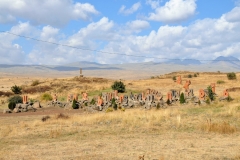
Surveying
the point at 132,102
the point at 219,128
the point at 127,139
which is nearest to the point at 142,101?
the point at 132,102

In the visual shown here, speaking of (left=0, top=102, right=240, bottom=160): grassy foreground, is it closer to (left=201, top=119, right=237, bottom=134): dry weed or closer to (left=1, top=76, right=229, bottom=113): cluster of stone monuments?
(left=201, top=119, right=237, bottom=134): dry weed

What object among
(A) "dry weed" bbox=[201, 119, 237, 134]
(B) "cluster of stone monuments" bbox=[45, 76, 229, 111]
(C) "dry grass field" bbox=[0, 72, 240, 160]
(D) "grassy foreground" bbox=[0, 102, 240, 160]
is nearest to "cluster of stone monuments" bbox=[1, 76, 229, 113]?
(B) "cluster of stone monuments" bbox=[45, 76, 229, 111]

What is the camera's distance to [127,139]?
49.9 ft

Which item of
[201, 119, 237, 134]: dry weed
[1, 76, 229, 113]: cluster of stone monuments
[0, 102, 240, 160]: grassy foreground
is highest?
[1, 76, 229, 113]: cluster of stone monuments

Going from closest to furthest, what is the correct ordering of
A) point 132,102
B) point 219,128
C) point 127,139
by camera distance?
point 127,139 → point 219,128 → point 132,102

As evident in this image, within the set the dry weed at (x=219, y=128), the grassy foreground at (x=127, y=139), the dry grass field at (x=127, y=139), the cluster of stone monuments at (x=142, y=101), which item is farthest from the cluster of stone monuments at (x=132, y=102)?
the dry weed at (x=219, y=128)

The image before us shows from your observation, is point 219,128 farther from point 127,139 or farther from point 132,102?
point 132,102

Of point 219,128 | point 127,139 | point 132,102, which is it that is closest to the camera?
point 127,139

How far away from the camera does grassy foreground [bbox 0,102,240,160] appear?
1187 cm

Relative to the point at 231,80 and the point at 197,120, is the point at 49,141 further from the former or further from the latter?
the point at 231,80

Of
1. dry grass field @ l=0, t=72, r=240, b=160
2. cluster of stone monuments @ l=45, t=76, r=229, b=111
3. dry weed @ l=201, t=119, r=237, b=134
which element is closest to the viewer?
dry grass field @ l=0, t=72, r=240, b=160

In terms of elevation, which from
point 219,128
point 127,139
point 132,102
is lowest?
point 127,139

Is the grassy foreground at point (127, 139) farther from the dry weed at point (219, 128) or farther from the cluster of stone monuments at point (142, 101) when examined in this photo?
the cluster of stone monuments at point (142, 101)

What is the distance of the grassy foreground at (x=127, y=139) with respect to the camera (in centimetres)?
1187
